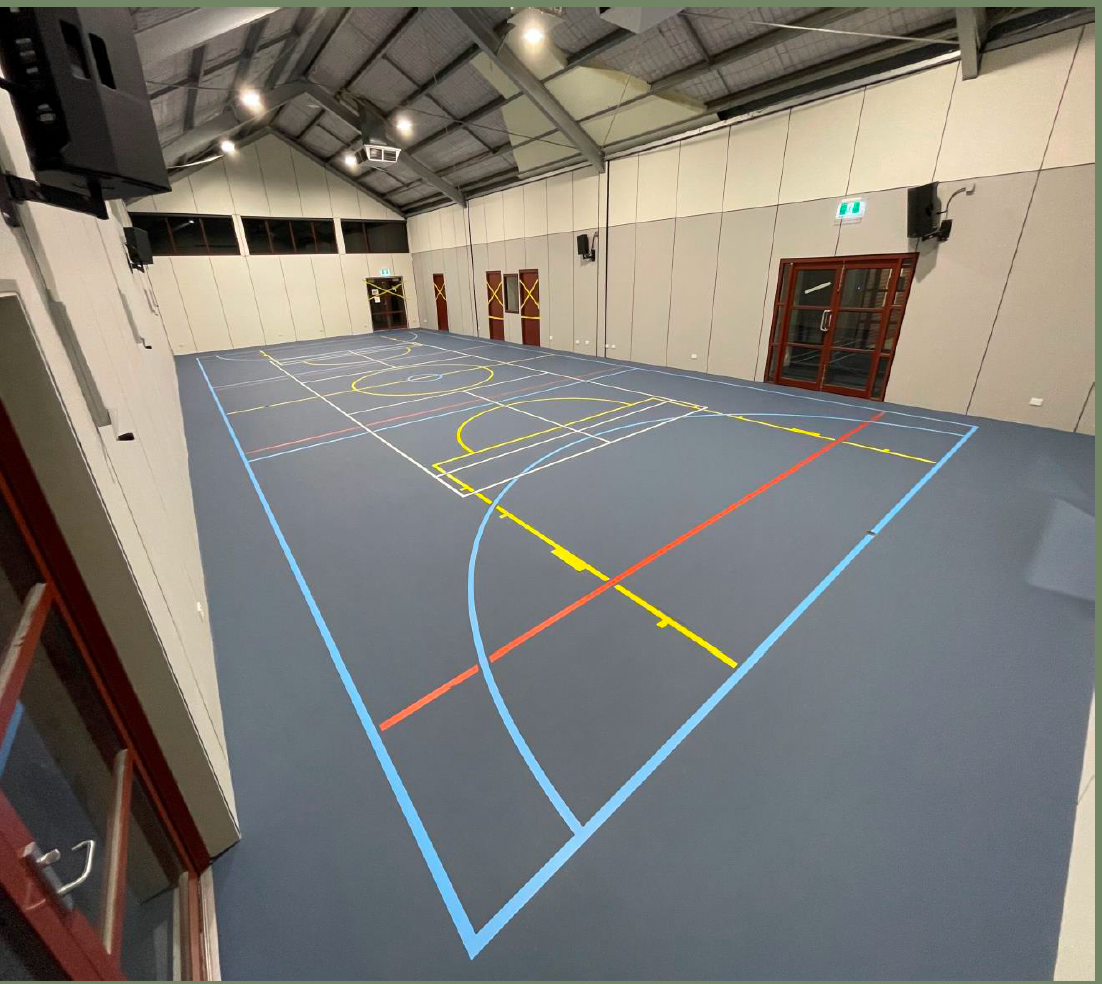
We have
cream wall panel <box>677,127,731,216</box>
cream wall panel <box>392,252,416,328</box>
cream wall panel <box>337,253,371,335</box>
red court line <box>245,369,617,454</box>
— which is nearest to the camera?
red court line <box>245,369,617,454</box>

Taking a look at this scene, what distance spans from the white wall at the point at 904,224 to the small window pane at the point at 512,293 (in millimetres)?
4457

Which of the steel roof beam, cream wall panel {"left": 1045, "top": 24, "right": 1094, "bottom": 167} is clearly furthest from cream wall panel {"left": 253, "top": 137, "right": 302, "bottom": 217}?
cream wall panel {"left": 1045, "top": 24, "right": 1094, "bottom": 167}

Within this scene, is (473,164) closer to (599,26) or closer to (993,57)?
(599,26)

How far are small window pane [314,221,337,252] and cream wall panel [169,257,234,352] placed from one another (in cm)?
412

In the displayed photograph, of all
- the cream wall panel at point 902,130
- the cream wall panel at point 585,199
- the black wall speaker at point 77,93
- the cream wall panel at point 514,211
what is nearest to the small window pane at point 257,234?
the cream wall panel at point 514,211

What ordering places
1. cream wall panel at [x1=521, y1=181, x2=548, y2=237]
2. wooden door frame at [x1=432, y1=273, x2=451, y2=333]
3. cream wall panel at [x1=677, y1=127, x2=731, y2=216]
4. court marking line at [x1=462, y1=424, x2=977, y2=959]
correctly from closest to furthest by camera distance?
court marking line at [x1=462, y1=424, x2=977, y2=959] → cream wall panel at [x1=677, y1=127, x2=731, y2=216] → cream wall panel at [x1=521, y1=181, x2=548, y2=237] → wooden door frame at [x1=432, y1=273, x2=451, y2=333]

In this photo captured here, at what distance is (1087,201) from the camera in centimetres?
680

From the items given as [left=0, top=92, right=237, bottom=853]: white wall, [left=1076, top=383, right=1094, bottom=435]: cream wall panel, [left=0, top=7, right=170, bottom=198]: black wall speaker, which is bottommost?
[left=1076, top=383, right=1094, bottom=435]: cream wall panel

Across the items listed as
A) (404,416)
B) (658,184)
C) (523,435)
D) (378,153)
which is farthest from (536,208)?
(523,435)

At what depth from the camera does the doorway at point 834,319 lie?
29.2 feet

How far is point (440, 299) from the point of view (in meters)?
21.6

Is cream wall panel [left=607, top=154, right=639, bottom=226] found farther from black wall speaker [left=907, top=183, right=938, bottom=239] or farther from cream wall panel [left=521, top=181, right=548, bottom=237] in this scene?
black wall speaker [left=907, top=183, right=938, bottom=239]

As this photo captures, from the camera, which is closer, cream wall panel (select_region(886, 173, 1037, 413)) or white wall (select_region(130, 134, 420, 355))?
cream wall panel (select_region(886, 173, 1037, 413))

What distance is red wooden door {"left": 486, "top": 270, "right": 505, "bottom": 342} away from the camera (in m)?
18.0
